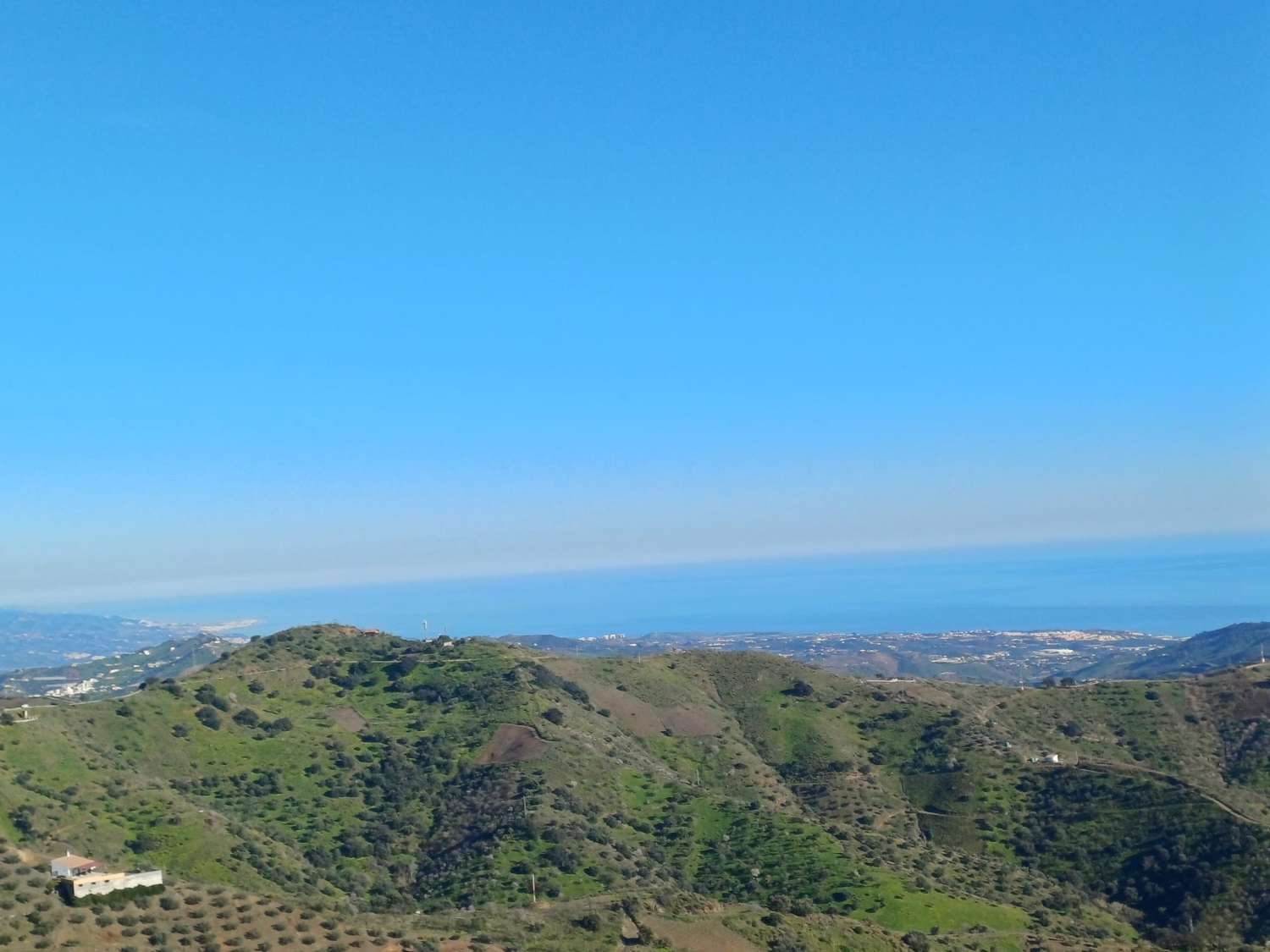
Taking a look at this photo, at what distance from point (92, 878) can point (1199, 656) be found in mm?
184615

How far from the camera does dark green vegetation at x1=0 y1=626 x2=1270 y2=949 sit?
53.8 metres

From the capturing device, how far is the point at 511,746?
7706 centimetres

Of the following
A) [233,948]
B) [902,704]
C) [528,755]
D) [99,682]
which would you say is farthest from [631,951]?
[99,682]

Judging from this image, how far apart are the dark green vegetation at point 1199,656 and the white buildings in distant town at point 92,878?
6088 inches

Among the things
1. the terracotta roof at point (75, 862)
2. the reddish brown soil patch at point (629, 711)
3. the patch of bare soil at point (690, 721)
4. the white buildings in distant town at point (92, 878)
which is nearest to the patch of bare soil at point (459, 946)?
the white buildings in distant town at point (92, 878)

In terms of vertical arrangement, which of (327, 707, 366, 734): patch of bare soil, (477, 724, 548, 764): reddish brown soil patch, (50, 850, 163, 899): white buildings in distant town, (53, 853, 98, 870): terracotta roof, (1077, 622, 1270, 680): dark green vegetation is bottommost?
(1077, 622, 1270, 680): dark green vegetation

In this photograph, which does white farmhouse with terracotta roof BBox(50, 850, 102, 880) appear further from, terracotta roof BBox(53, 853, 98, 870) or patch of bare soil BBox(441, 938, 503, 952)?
patch of bare soil BBox(441, 938, 503, 952)

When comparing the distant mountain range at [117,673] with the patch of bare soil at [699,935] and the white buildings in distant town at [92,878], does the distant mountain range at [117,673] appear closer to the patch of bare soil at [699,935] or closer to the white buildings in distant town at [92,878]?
the white buildings in distant town at [92,878]

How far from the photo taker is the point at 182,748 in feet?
248

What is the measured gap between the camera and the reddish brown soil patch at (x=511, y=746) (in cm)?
7500

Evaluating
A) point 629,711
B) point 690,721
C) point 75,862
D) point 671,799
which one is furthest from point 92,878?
point 629,711

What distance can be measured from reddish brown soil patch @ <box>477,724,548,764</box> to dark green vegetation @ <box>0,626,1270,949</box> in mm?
309

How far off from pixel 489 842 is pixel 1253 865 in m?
40.5

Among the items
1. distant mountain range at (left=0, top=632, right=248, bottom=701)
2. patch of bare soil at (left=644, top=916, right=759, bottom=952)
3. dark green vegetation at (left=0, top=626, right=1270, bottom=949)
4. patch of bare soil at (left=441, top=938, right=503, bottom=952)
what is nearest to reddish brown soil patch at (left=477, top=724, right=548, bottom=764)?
dark green vegetation at (left=0, top=626, right=1270, bottom=949)
